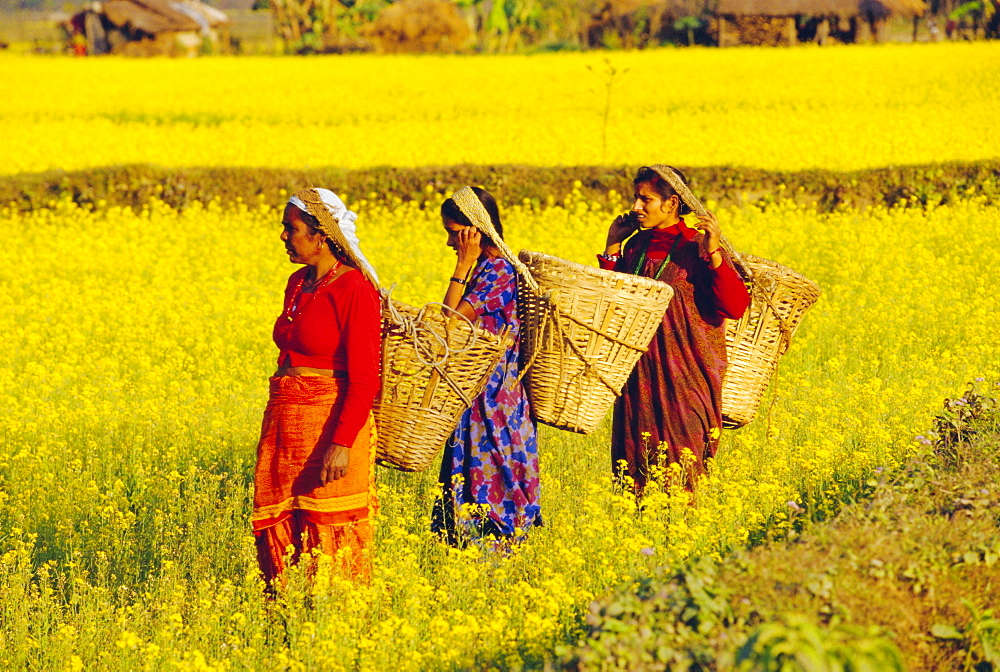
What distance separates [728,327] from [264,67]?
28.2 metres

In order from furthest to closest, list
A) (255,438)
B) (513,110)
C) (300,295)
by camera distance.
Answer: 1. (513,110)
2. (255,438)
3. (300,295)

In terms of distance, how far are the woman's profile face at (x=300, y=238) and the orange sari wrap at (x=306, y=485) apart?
39 cm

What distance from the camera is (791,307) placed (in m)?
5.00

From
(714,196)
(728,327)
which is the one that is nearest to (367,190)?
(714,196)

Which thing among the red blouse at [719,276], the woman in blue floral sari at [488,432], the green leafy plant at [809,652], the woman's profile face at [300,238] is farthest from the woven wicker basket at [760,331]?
the green leafy plant at [809,652]

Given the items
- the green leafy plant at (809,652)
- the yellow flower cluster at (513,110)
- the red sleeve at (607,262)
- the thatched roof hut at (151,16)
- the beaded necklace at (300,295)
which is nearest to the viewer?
the green leafy plant at (809,652)

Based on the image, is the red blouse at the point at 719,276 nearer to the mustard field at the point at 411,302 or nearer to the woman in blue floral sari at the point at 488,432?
the woman in blue floral sari at the point at 488,432

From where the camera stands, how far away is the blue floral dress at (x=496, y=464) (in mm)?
4736

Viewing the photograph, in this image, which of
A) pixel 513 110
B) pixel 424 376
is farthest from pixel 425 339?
pixel 513 110

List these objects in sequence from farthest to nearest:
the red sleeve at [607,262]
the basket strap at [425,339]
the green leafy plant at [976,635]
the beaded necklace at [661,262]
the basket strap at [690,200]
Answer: the red sleeve at [607,262], the beaded necklace at [661,262], the basket strap at [690,200], the basket strap at [425,339], the green leafy plant at [976,635]

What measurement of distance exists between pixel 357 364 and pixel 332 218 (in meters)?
0.47

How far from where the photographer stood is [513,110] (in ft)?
73.4

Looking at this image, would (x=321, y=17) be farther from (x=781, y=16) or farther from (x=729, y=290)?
(x=729, y=290)

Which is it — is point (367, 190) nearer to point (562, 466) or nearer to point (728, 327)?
point (562, 466)
